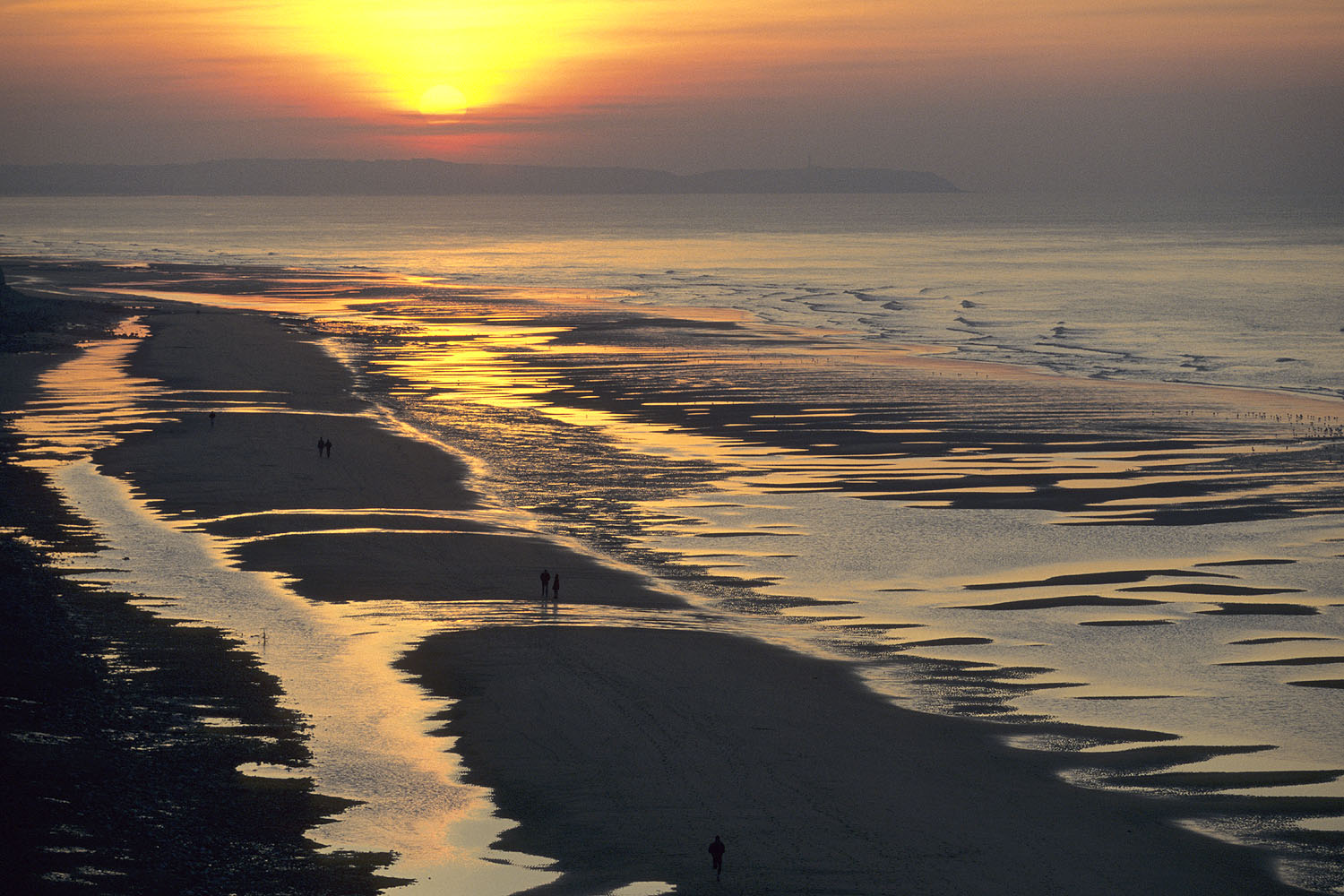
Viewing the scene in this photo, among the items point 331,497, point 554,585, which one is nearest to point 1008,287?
point 331,497

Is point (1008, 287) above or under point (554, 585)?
above

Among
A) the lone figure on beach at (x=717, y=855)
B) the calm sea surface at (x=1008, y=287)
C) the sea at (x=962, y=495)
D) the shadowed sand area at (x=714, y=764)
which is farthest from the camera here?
the calm sea surface at (x=1008, y=287)

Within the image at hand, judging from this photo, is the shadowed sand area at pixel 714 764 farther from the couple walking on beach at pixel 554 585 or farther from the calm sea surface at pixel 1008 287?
the calm sea surface at pixel 1008 287

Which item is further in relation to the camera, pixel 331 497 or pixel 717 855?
pixel 331 497

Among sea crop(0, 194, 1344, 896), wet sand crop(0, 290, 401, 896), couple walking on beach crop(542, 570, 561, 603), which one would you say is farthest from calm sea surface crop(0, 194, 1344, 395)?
wet sand crop(0, 290, 401, 896)

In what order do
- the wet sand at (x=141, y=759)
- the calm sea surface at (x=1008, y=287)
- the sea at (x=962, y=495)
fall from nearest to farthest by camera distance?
the wet sand at (x=141, y=759), the sea at (x=962, y=495), the calm sea surface at (x=1008, y=287)

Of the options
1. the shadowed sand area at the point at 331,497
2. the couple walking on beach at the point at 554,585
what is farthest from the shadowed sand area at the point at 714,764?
the couple walking on beach at the point at 554,585

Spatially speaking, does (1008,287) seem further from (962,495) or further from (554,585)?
(554,585)

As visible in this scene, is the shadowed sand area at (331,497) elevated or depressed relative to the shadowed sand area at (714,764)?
elevated

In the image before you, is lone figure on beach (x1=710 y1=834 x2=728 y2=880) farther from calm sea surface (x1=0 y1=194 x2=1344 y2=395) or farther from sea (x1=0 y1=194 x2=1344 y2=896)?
calm sea surface (x1=0 y1=194 x2=1344 y2=395)
